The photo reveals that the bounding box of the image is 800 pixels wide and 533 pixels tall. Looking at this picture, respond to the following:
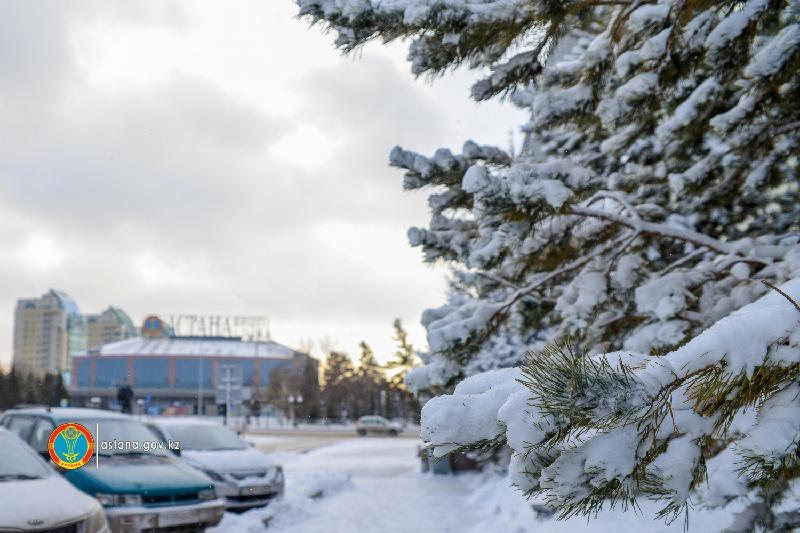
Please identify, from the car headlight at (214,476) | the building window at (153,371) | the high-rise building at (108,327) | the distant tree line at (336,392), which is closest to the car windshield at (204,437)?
the car headlight at (214,476)

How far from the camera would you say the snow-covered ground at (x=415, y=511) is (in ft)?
17.0

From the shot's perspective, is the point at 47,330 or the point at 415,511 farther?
the point at 47,330

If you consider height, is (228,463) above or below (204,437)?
below

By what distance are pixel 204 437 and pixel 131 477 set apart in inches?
164

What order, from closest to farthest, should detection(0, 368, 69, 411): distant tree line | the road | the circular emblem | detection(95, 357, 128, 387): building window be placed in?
1. the circular emblem
2. the road
3. detection(0, 368, 69, 411): distant tree line
4. detection(95, 357, 128, 387): building window

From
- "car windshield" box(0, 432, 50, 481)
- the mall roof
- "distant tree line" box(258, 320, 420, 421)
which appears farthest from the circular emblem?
the mall roof

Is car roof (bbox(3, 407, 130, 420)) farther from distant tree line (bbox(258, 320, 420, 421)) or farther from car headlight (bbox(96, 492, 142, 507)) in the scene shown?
distant tree line (bbox(258, 320, 420, 421))

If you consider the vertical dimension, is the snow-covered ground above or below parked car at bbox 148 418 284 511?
below

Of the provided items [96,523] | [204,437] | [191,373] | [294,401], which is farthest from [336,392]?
[96,523]

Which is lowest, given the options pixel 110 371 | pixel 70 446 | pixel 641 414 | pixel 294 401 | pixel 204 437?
pixel 204 437

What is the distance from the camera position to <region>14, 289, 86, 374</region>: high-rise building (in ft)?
521

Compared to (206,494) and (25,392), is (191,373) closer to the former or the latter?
(25,392)

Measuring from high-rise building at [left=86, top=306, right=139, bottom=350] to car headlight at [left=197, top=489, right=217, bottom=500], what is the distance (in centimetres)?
15332

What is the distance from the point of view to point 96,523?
5.50m
